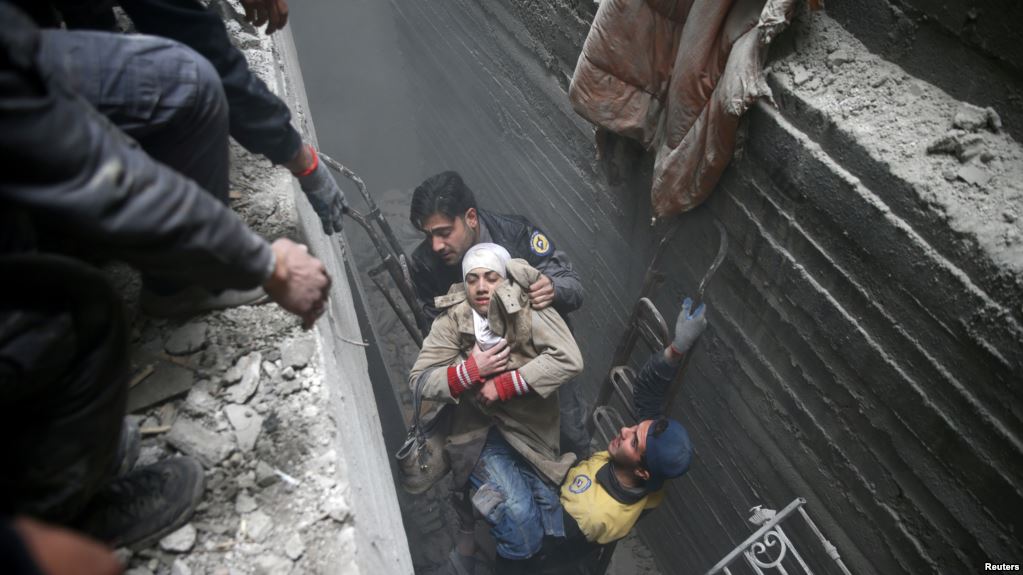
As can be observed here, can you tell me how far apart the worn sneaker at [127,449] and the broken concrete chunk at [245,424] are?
0.83ft

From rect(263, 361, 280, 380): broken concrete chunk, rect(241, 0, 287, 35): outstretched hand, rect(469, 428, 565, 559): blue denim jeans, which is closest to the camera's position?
rect(263, 361, 280, 380): broken concrete chunk

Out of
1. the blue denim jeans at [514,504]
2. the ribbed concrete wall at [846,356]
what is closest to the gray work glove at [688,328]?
the ribbed concrete wall at [846,356]

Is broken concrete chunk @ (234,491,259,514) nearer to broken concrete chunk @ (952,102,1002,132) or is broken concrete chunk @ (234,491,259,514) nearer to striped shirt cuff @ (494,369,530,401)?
striped shirt cuff @ (494,369,530,401)

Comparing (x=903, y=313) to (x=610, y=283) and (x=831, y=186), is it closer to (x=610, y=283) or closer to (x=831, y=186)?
(x=831, y=186)

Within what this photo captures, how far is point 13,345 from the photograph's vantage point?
3.59ft

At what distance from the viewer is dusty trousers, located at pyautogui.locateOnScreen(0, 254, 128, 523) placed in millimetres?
1103

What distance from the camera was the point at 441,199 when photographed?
3.30m

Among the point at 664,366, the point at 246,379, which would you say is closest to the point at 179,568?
the point at 246,379

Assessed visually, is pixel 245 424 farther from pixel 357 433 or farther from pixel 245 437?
pixel 357 433

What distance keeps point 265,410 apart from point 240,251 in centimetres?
73

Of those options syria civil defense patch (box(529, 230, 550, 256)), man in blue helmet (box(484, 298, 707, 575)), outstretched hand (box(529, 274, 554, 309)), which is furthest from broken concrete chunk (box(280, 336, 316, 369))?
syria civil defense patch (box(529, 230, 550, 256))

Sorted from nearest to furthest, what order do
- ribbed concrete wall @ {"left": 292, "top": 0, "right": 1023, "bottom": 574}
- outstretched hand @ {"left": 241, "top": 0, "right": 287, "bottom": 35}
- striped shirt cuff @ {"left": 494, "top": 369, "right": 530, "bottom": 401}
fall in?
ribbed concrete wall @ {"left": 292, "top": 0, "right": 1023, "bottom": 574}
outstretched hand @ {"left": 241, "top": 0, "right": 287, "bottom": 35}
striped shirt cuff @ {"left": 494, "top": 369, "right": 530, "bottom": 401}

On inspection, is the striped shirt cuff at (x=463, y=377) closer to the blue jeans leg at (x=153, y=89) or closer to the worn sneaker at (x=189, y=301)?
the worn sneaker at (x=189, y=301)

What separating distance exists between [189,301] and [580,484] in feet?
6.65
